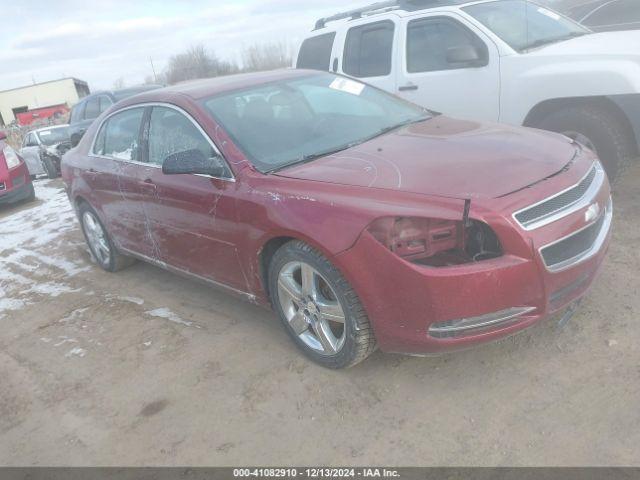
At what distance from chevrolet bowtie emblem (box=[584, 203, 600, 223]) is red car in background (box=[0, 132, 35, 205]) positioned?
948 cm

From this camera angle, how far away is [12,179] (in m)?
9.78

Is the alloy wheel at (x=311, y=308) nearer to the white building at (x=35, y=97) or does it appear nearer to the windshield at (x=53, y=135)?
the windshield at (x=53, y=135)

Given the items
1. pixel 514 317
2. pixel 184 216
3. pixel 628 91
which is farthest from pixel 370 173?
pixel 628 91

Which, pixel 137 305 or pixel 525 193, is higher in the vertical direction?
pixel 525 193

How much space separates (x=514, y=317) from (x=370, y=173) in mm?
1004

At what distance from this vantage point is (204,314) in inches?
166

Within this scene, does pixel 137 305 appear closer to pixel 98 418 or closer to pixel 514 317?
pixel 98 418

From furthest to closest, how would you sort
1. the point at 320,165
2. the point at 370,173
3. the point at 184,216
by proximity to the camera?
1. the point at 184,216
2. the point at 320,165
3. the point at 370,173

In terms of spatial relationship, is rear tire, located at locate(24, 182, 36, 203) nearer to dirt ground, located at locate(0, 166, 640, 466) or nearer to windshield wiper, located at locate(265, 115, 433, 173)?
dirt ground, located at locate(0, 166, 640, 466)

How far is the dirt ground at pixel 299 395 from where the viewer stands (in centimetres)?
256

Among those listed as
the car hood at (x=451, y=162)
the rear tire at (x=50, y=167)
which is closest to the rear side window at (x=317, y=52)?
the car hood at (x=451, y=162)

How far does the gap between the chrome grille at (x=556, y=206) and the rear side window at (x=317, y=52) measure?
4502 millimetres

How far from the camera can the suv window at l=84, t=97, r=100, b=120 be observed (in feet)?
40.3

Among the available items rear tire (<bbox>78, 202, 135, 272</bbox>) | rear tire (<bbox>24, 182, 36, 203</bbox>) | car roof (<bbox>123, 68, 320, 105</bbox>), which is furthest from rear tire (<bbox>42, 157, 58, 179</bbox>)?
car roof (<bbox>123, 68, 320, 105</bbox>)
